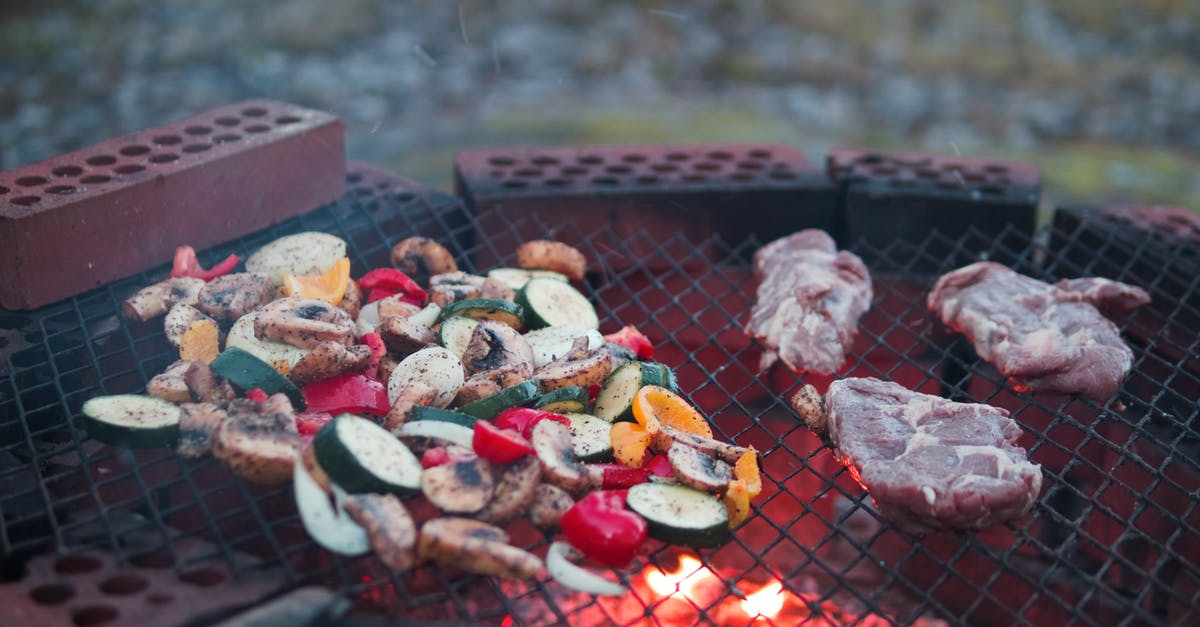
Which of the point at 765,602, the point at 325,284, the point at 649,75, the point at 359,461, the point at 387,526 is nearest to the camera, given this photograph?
the point at 387,526

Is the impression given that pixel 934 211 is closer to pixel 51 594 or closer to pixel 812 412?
pixel 812 412

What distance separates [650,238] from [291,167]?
1.56m

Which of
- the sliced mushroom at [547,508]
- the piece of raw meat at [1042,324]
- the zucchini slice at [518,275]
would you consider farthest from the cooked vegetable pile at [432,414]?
the piece of raw meat at [1042,324]

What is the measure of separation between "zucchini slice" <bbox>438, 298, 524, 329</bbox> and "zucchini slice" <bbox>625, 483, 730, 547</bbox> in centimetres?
95

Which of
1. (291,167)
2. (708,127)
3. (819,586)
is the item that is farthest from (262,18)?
(819,586)

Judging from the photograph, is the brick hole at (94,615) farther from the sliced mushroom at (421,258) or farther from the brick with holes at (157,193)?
the sliced mushroom at (421,258)

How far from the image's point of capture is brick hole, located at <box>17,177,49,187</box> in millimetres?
3666

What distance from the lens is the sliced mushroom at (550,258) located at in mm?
4137

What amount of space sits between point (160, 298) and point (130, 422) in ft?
2.32

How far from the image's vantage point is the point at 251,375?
3.07m

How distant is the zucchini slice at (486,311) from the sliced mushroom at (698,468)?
86 cm

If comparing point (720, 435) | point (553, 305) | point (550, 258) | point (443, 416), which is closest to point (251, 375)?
point (443, 416)

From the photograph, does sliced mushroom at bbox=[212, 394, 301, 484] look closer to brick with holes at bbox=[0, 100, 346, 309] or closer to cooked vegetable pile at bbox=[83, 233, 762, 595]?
cooked vegetable pile at bbox=[83, 233, 762, 595]

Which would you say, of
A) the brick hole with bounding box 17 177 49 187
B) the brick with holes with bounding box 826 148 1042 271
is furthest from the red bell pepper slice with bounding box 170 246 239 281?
the brick with holes with bounding box 826 148 1042 271
